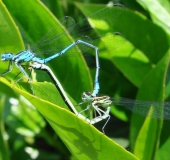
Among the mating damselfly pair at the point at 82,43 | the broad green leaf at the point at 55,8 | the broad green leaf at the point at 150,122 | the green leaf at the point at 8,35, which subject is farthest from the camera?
the broad green leaf at the point at 55,8

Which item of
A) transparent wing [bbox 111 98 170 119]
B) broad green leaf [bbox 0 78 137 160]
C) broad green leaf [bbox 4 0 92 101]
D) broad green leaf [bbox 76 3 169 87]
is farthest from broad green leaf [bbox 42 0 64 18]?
broad green leaf [bbox 0 78 137 160]

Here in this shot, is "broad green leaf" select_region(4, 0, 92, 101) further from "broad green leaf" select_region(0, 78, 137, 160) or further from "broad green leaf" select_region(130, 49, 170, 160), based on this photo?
"broad green leaf" select_region(0, 78, 137, 160)

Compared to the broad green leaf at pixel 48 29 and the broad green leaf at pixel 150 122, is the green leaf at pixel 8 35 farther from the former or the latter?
the broad green leaf at pixel 150 122

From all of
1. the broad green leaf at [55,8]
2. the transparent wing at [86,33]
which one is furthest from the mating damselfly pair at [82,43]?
the broad green leaf at [55,8]

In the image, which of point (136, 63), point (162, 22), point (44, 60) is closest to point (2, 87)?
point (44, 60)

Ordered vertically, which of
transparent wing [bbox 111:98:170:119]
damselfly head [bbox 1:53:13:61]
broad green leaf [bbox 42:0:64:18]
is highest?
damselfly head [bbox 1:53:13:61]

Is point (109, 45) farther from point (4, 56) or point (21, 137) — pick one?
point (21, 137)

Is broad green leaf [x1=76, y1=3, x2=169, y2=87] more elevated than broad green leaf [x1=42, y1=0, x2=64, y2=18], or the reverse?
broad green leaf [x1=42, y1=0, x2=64, y2=18]
